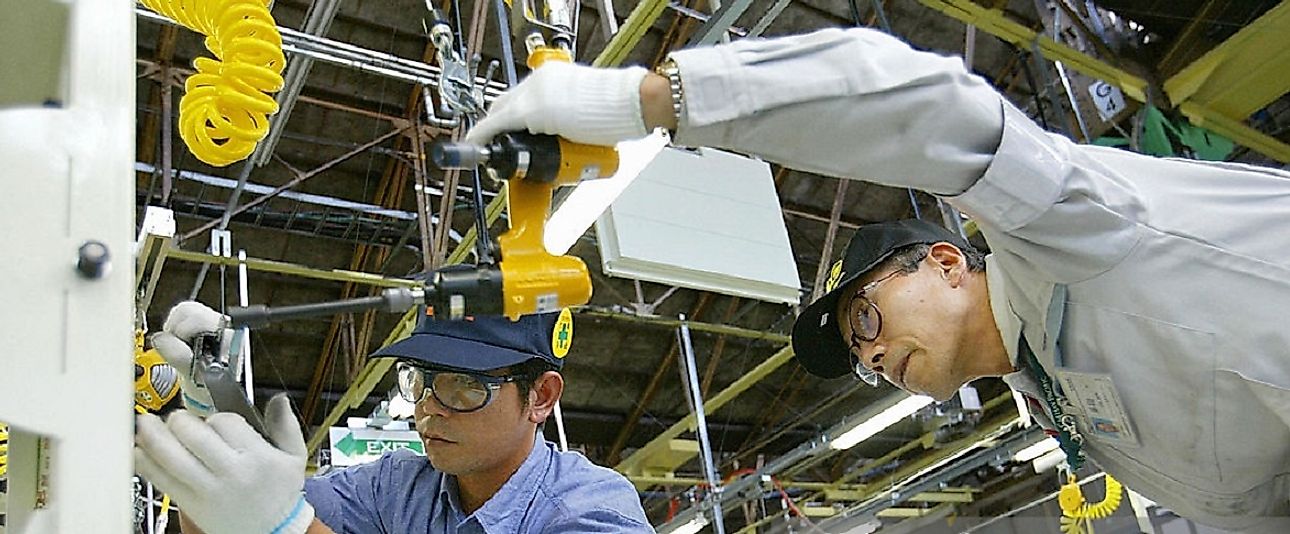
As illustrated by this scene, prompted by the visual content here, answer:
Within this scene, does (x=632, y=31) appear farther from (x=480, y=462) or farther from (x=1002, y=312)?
(x=1002, y=312)

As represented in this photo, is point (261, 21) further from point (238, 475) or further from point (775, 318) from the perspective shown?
point (775, 318)

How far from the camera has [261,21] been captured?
199cm

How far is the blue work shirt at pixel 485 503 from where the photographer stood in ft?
6.11

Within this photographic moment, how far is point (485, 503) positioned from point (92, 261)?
Answer: 3.82 feet

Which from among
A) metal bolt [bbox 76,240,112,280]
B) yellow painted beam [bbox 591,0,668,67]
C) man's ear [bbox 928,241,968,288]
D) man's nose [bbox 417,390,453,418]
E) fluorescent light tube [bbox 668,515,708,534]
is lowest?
metal bolt [bbox 76,240,112,280]

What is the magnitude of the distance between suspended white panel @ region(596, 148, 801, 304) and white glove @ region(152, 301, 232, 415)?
3.64 m

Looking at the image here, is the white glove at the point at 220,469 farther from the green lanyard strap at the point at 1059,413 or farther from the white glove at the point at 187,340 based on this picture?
the green lanyard strap at the point at 1059,413

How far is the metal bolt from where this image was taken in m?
0.94

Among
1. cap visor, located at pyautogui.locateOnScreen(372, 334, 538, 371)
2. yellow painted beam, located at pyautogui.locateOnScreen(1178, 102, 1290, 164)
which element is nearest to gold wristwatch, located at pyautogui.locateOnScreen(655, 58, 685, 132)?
cap visor, located at pyautogui.locateOnScreen(372, 334, 538, 371)

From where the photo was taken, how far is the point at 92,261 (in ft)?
3.09

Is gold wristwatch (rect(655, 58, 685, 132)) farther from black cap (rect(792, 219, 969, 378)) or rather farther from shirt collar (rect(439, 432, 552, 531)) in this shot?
shirt collar (rect(439, 432, 552, 531))

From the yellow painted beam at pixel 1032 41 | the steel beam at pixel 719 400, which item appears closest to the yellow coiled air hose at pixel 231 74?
the yellow painted beam at pixel 1032 41

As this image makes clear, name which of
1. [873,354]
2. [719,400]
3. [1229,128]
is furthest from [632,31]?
[719,400]

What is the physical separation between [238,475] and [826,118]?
0.82 meters
